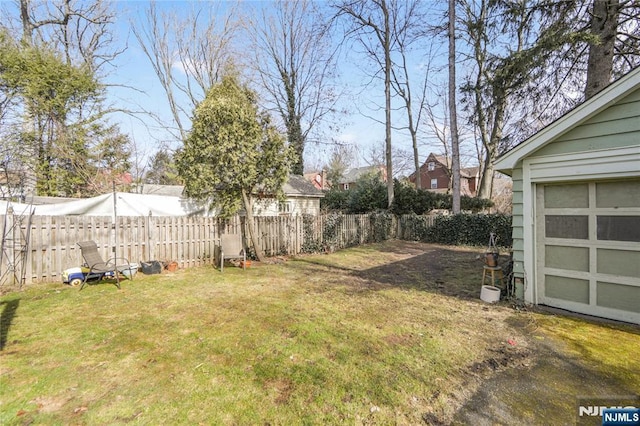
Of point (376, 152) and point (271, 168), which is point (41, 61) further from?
point (376, 152)

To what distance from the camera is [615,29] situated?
745 centimetres

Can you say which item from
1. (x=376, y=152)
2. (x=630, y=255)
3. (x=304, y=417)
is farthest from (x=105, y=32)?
(x=376, y=152)

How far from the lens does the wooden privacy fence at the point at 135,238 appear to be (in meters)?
5.89

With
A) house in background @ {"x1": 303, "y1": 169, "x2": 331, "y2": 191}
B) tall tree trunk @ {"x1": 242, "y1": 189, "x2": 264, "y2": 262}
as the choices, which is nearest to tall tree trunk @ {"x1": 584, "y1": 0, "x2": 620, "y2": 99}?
tall tree trunk @ {"x1": 242, "y1": 189, "x2": 264, "y2": 262}

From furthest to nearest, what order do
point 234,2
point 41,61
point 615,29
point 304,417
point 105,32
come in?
1. point 234,2
2. point 105,32
3. point 41,61
4. point 615,29
5. point 304,417

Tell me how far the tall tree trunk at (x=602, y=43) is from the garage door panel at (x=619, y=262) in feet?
18.5

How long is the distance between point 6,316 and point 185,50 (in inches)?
729

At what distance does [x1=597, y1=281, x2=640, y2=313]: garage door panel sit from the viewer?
3891mm

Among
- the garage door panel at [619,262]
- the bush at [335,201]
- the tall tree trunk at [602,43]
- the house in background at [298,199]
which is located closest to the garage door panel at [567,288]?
the garage door panel at [619,262]

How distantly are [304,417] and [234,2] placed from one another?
22.2m

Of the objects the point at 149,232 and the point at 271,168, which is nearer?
the point at 149,232

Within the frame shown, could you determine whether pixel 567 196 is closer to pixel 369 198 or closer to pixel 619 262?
pixel 619 262

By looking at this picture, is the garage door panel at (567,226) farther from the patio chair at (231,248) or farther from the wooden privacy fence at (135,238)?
the wooden privacy fence at (135,238)

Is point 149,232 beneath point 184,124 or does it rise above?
beneath
